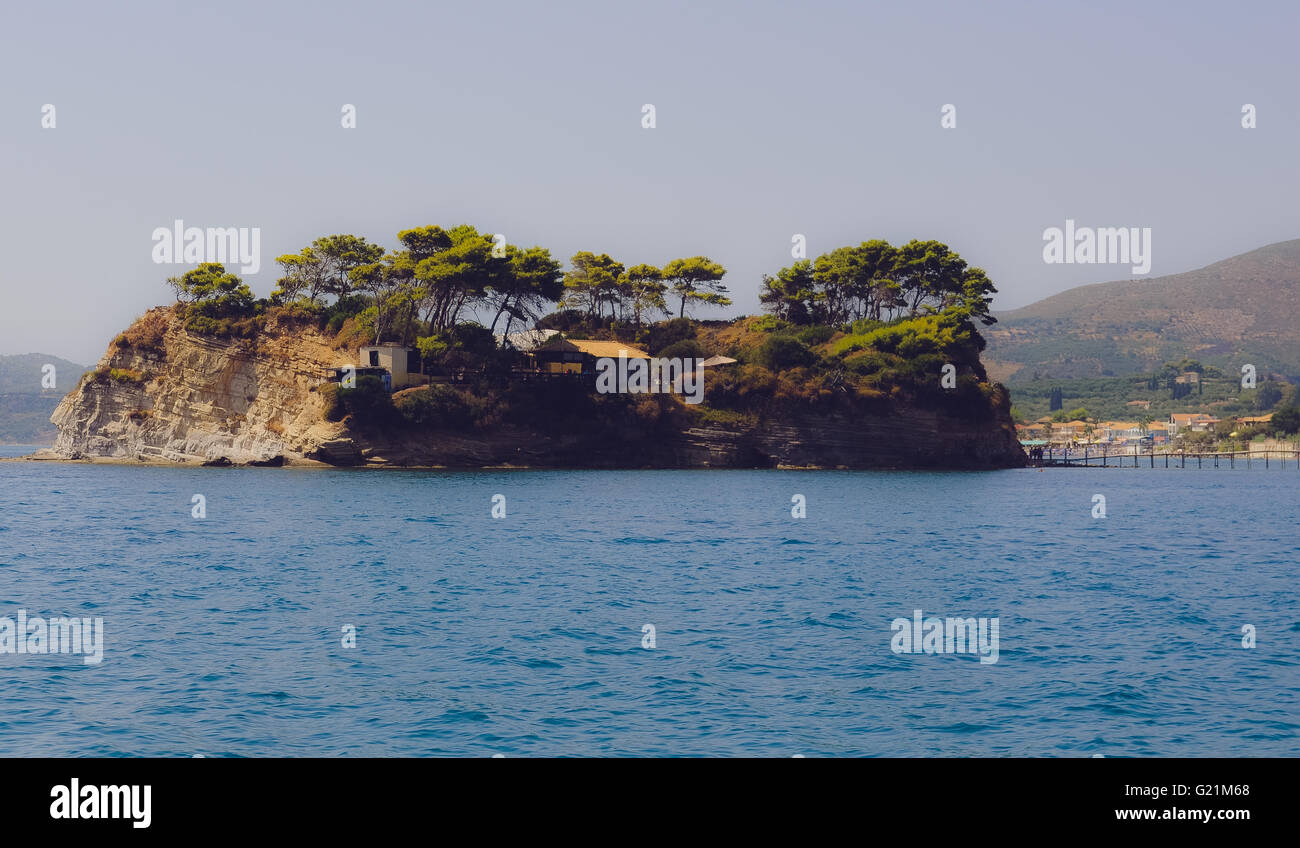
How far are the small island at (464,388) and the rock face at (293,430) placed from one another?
16 cm

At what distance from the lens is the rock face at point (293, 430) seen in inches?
3922

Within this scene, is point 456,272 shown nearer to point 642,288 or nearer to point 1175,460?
point 642,288

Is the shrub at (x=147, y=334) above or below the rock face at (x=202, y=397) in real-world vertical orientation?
above

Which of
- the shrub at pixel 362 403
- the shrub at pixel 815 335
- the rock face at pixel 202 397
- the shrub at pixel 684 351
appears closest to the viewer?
the shrub at pixel 362 403

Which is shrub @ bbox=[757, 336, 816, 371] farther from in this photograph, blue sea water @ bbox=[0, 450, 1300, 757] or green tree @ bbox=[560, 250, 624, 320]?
blue sea water @ bbox=[0, 450, 1300, 757]

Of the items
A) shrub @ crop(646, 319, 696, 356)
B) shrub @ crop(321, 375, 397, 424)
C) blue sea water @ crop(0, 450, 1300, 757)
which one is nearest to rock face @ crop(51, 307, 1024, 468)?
shrub @ crop(321, 375, 397, 424)

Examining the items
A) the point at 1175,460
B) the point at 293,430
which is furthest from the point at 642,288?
the point at 1175,460

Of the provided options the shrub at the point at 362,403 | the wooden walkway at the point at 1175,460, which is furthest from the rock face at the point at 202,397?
the wooden walkway at the point at 1175,460

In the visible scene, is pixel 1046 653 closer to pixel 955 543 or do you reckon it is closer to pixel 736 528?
pixel 955 543

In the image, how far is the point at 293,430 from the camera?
98.7 m

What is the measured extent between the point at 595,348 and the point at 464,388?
17.0 m

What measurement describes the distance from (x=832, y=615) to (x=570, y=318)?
102575mm

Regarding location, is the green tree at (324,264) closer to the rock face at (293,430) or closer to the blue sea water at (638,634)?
the rock face at (293,430)

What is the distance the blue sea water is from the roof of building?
5731cm
